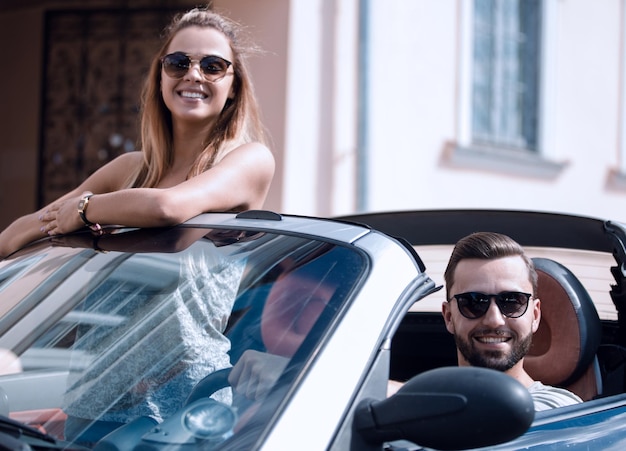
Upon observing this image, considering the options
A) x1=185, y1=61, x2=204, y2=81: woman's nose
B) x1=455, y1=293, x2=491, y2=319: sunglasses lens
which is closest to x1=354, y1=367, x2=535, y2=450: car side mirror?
x1=455, y1=293, x2=491, y2=319: sunglasses lens

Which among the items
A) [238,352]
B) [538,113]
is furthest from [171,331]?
[538,113]

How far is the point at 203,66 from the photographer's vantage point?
101 inches

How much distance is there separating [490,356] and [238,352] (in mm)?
703

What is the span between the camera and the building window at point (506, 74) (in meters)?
9.09

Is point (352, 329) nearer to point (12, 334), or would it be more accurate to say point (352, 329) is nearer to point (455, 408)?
point (455, 408)

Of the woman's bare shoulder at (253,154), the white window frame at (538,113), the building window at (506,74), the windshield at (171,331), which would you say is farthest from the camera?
the building window at (506,74)

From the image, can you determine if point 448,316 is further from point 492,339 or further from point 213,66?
point 213,66

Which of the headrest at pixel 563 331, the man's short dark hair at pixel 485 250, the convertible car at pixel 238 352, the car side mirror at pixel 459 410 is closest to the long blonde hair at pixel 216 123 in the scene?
the convertible car at pixel 238 352

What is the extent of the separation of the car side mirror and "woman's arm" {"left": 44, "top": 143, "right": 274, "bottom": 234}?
2.59 feet

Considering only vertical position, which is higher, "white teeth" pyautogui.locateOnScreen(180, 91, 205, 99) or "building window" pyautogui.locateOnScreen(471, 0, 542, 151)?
"building window" pyautogui.locateOnScreen(471, 0, 542, 151)

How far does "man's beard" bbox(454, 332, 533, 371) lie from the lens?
2197 millimetres

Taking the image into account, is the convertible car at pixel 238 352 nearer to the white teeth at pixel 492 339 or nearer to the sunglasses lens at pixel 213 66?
the white teeth at pixel 492 339

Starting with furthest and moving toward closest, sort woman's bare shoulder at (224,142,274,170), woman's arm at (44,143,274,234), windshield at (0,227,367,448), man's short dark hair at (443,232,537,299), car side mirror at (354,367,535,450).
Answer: woman's bare shoulder at (224,142,274,170), man's short dark hair at (443,232,537,299), woman's arm at (44,143,274,234), windshield at (0,227,367,448), car side mirror at (354,367,535,450)

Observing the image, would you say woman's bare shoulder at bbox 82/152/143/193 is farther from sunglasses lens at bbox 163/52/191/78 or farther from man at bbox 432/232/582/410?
man at bbox 432/232/582/410
